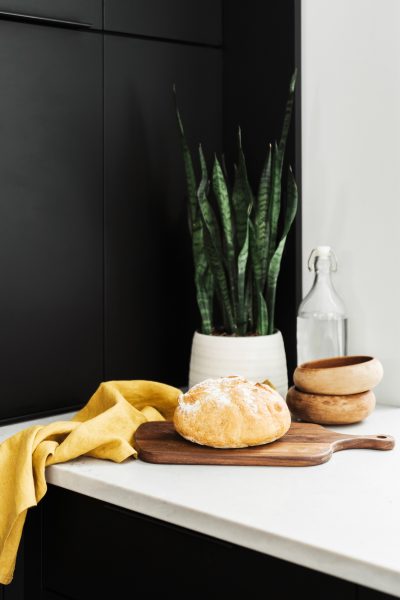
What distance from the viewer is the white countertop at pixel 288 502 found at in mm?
904

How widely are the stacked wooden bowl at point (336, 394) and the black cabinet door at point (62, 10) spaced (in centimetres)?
85

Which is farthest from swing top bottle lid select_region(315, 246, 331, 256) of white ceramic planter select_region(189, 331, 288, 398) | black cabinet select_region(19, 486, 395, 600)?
black cabinet select_region(19, 486, 395, 600)

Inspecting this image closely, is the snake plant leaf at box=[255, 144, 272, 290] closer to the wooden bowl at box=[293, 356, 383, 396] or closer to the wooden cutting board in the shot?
the wooden bowl at box=[293, 356, 383, 396]

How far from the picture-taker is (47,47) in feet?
5.09

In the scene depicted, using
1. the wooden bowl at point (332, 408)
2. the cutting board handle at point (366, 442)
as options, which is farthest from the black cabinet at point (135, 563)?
the wooden bowl at point (332, 408)

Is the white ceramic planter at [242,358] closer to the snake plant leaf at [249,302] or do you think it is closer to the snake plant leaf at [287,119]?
the snake plant leaf at [249,302]

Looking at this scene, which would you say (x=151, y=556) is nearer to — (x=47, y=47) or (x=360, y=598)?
(x=360, y=598)

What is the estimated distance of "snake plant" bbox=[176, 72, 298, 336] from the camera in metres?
1.67

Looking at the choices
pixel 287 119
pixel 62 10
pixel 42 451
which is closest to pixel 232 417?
pixel 42 451

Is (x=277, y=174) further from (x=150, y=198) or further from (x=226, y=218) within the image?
(x=150, y=198)

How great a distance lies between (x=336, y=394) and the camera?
1419mm

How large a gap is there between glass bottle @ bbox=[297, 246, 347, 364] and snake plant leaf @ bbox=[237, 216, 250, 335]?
0.39 feet

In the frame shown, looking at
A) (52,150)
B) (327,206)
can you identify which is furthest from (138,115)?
(327,206)

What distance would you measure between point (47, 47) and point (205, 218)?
476 millimetres
